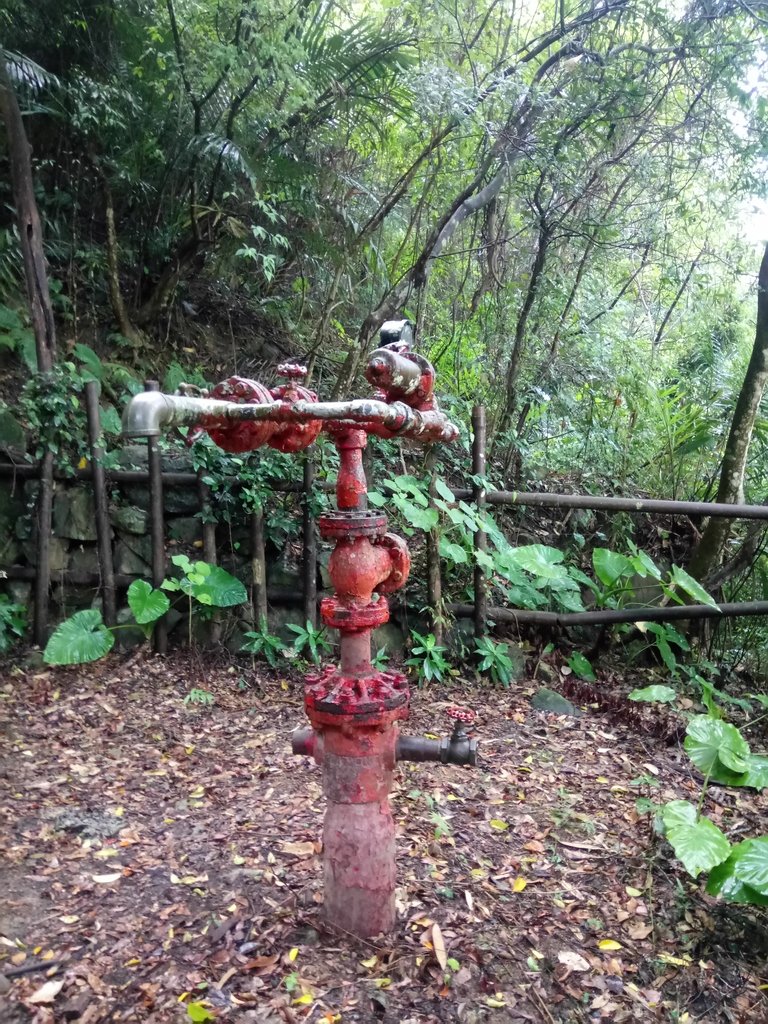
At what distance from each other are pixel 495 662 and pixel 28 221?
3.59m

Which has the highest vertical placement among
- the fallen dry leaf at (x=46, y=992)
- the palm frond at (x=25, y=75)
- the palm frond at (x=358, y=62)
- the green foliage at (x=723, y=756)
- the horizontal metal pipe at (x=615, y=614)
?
the palm frond at (x=358, y=62)

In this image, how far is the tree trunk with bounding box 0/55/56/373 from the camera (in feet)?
12.6

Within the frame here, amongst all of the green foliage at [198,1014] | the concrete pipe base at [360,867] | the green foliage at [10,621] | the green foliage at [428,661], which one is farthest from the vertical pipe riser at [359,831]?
the green foliage at [10,621]

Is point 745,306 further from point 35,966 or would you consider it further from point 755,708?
point 35,966

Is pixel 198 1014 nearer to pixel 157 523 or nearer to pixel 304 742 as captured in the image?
pixel 304 742

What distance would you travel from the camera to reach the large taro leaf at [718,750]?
90.2 inches

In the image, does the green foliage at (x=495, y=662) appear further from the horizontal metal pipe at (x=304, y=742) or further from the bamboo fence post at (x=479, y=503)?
the horizontal metal pipe at (x=304, y=742)

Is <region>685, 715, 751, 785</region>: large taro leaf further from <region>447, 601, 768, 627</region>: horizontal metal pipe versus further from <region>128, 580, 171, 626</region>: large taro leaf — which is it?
<region>128, 580, 171, 626</region>: large taro leaf

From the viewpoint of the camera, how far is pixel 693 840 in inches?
78.8

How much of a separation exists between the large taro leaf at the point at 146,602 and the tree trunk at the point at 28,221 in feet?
A: 4.34

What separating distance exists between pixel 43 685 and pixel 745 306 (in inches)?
260

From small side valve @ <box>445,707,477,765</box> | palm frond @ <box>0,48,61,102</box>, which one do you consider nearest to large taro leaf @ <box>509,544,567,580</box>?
small side valve @ <box>445,707,477,765</box>

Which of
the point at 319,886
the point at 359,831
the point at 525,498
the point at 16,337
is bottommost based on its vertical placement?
the point at 319,886

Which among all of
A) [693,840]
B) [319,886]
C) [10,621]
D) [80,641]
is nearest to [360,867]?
[319,886]
